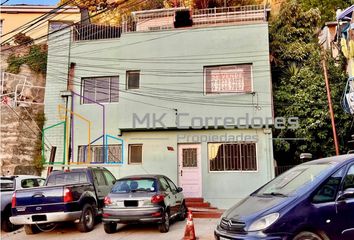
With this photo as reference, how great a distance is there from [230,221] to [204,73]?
9758 mm

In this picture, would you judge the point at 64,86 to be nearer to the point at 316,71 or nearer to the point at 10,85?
the point at 10,85

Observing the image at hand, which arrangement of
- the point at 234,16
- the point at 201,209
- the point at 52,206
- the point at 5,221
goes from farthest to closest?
the point at 234,16 < the point at 201,209 < the point at 5,221 < the point at 52,206

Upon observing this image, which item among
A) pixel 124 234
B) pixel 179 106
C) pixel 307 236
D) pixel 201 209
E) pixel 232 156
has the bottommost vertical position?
pixel 124 234

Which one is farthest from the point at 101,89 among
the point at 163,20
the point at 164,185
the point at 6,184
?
the point at 164,185

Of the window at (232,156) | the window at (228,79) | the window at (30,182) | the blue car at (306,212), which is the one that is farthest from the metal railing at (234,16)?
the blue car at (306,212)

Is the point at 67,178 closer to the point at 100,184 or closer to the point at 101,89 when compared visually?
the point at 100,184

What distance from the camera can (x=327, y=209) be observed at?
5004mm

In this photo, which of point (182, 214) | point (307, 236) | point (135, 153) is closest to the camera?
point (307, 236)

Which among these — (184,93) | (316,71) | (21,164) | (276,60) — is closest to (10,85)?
(21,164)

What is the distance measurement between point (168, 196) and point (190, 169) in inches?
191

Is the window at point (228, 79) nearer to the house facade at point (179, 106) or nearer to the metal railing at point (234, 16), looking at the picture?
the house facade at point (179, 106)

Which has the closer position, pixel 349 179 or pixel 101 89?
pixel 349 179

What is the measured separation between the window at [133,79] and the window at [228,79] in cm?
307

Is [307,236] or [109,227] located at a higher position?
[307,236]
